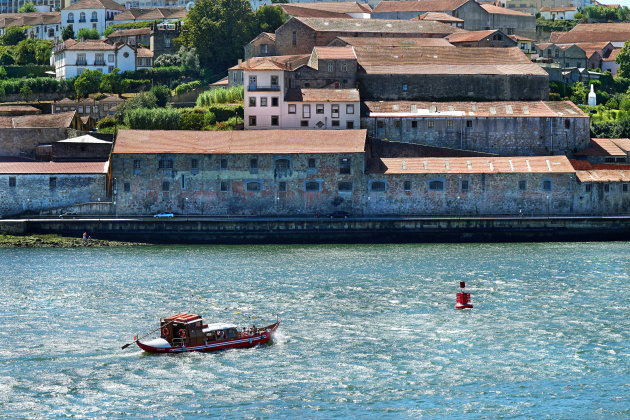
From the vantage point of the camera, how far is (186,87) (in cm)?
10550

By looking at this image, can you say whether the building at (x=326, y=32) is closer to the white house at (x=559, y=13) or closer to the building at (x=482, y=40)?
the building at (x=482, y=40)

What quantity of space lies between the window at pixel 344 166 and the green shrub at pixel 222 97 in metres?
20.6

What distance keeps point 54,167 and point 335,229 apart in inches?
755

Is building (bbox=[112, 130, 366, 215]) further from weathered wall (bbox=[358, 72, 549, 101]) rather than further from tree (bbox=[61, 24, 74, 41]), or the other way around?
tree (bbox=[61, 24, 74, 41])

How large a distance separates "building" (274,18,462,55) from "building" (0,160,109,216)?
1101 inches

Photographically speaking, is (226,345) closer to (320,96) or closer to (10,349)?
(10,349)

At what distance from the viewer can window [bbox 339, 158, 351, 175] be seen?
250 ft

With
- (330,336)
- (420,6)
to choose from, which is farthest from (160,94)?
(330,336)

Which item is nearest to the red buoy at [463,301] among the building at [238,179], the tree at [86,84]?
the building at [238,179]

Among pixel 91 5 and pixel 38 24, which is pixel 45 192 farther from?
pixel 38 24

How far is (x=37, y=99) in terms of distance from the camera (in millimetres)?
110375

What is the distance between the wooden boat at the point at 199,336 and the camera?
4428 centimetres

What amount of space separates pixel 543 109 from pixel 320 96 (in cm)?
1568

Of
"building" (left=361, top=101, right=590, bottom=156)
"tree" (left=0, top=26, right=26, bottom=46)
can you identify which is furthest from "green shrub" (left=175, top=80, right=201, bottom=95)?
"tree" (left=0, top=26, right=26, bottom=46)
